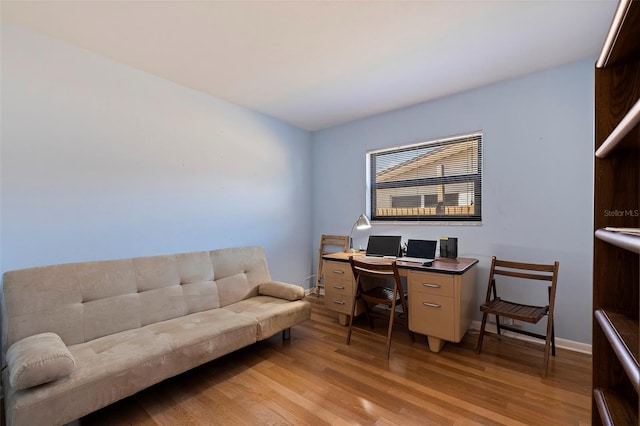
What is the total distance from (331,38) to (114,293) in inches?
97.1

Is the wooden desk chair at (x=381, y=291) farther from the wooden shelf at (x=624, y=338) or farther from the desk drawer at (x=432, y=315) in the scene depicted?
the wooden shelf at (x=624, y=338)

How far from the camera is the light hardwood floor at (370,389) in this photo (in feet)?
5.37

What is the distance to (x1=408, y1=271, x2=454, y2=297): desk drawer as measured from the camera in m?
2.29

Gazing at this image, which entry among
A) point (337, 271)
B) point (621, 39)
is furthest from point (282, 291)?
point (621, 39)

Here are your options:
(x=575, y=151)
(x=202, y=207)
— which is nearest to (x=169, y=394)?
(x=202, y=207)

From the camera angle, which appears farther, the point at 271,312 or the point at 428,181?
the point at 428,181

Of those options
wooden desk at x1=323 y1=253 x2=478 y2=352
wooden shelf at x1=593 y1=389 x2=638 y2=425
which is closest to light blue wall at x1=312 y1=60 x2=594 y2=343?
wooden desk at x1=323 y1=253 x2=478 y2=352

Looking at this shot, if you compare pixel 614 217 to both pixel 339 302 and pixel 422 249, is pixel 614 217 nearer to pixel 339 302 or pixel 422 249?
pixel 422 249

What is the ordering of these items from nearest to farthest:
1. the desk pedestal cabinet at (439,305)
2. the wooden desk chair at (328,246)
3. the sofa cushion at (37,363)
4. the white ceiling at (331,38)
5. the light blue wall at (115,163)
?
the sofa cushion at (37,363)
the white ceiling at (331,38)
the light blue wall at (115,163)
the desk pedestal cabinet at (439,305)
the wooden desk chair at (328,246)

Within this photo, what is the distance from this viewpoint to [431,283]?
2.37m

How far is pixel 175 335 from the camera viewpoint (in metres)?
1.90

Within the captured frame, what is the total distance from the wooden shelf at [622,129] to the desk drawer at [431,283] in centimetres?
147

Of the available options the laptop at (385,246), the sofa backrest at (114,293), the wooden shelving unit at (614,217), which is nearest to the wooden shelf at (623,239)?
the wooden shelving unit at (614,217)

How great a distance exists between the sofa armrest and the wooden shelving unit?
2069 millimetres
